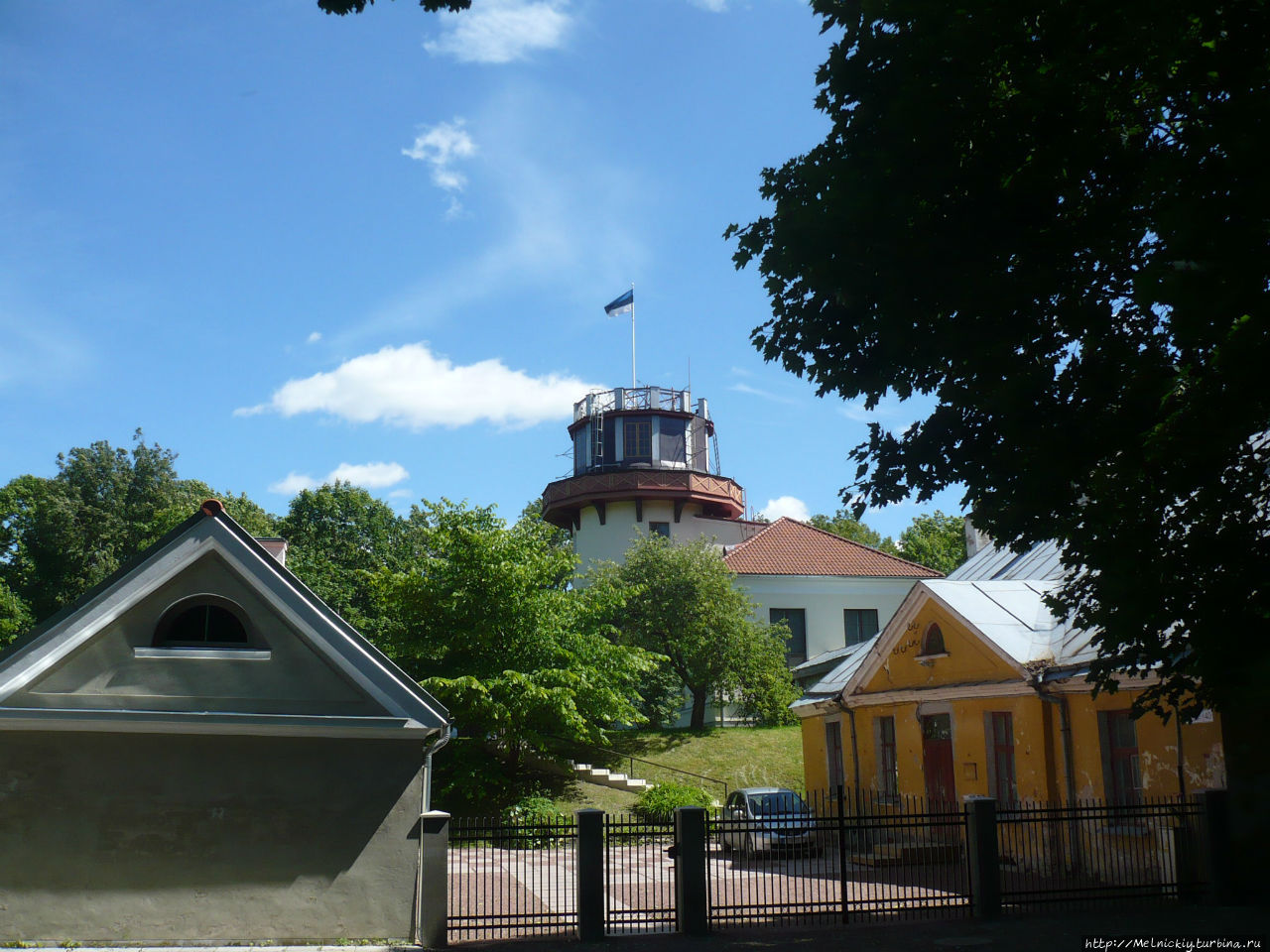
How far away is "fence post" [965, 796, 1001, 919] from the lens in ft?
45.2

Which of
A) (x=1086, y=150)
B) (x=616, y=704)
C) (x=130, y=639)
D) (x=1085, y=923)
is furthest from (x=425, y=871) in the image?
(x=616, y=704)

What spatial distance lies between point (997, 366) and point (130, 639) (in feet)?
35.4

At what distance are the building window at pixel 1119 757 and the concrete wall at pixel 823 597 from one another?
86.7 feet

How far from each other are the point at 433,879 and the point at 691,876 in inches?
123

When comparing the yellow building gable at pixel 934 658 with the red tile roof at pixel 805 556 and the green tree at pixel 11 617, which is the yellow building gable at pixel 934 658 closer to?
the red tile roof at pixel 805 556

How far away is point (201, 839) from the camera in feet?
42.7

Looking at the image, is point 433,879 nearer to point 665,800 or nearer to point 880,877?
point 880,877

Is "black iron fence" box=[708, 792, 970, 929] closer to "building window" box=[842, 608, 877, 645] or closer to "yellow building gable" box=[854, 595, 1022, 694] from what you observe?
"yellow building gable" box=[854, 595, 1022, 694]

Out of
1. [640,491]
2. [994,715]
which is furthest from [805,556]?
[994,715]

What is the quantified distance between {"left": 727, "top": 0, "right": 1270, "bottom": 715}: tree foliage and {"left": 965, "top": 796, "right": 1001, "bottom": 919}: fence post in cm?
292

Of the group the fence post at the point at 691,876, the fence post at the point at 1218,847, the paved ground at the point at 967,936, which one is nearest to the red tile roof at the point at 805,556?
the fence post at the point at 1218,847

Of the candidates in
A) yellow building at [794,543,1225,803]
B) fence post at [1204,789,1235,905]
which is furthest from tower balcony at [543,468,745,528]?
fence post at [1204,789,1235,905]

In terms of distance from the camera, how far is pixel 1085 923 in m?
13.0

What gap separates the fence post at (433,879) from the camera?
12531 millimetres
